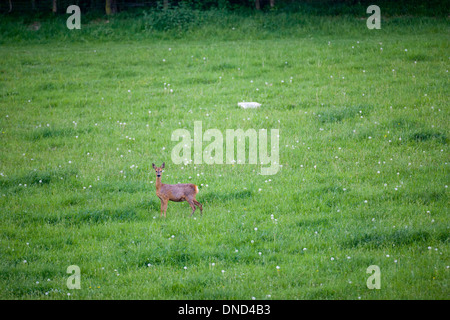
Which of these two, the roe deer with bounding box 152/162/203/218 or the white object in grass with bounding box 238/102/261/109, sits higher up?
the white object in grass with bounding box 238/102/261/109

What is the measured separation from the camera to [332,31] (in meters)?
24.9

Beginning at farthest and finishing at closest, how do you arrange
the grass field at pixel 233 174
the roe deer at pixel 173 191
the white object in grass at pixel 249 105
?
the white object in grass at pixel 249 105 → the roe deer at pixel 173 191 → the grass field at pixel 233 174

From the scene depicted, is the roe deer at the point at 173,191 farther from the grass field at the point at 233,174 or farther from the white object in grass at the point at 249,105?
the white object in grass at the point at 249,105

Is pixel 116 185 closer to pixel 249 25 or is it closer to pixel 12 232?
pixel 12 232

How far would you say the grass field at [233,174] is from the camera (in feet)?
25.9

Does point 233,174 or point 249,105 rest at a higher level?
point 249,105

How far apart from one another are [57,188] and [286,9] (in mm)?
21661

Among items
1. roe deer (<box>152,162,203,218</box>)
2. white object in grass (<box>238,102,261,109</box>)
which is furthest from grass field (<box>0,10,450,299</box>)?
roe deer (<box>152,162,203,218</box>)

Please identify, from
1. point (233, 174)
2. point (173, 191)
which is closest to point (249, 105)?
point (233, 174)

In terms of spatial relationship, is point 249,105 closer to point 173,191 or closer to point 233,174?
point 233,174

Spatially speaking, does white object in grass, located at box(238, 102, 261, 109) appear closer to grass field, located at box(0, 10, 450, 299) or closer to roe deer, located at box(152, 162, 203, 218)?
grass field, located at box(0, 10, 450, 299)

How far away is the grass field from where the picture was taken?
788cm

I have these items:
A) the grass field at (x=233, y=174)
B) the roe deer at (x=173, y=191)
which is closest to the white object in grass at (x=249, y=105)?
the grass field at (x=233, y=174)

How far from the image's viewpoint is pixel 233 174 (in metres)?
11.9
